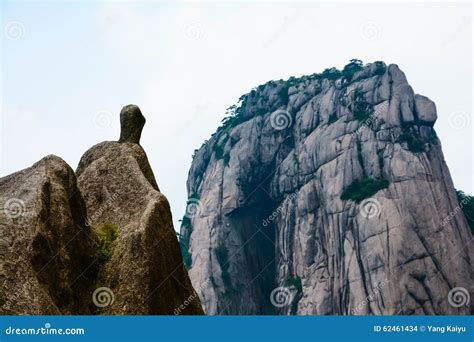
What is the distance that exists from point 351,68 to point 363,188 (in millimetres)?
21943

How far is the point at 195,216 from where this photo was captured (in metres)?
90.8

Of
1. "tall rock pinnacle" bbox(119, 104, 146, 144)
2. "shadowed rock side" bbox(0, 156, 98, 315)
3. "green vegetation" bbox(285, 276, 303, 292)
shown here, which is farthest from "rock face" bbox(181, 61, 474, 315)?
"shadowed rock side" bbox(0, 156, 98, 315)

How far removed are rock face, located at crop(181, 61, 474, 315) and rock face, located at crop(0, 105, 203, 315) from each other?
5448 cm

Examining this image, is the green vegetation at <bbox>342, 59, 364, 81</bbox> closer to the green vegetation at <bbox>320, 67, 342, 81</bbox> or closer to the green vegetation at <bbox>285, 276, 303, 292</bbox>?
the green vegetation at <bbox>320, 67, 342, 81</bbox>

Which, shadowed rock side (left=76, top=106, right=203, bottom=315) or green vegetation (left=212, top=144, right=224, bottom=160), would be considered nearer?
shadowed rock side (left=76, top=106, right=203, bottom=315)

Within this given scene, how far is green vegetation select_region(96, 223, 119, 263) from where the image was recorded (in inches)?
557

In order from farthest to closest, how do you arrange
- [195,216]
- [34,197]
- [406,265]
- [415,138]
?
[195,216]
[415,138]
[406,265]
[34,197]

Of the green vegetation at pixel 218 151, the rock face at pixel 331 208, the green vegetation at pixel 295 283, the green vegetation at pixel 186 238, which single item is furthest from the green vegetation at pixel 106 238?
the green vegetation at pixel 218 151

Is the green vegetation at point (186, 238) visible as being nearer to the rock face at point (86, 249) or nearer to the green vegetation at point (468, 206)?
the green vegetation at point (468, 206)

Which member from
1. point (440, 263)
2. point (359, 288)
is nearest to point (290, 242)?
point (359, 288)

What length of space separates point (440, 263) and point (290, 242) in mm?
18495

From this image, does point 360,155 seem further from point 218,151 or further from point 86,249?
point 86,249

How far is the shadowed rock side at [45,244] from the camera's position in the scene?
1150 centimetres

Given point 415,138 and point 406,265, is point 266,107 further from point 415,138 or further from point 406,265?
point 406,265
